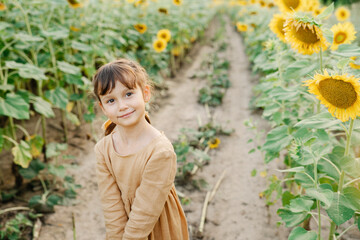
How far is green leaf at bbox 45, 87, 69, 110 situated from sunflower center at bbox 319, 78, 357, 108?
85.3 inches

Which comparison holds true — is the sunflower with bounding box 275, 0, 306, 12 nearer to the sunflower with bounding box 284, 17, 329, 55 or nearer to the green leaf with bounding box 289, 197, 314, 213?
the sunflower with bounding box 284, 17, 329, 55

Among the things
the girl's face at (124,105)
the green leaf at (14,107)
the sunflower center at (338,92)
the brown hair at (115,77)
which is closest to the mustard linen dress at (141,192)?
the girl's face at (124,105)

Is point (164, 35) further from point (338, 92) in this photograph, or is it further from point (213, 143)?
point (338, 92)

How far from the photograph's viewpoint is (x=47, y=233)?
235 cm

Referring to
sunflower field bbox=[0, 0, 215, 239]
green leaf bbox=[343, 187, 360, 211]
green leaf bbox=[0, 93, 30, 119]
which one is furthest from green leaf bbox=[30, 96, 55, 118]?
green leaf bbox=[343, 187, 360, 211]

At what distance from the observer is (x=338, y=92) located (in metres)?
1.26

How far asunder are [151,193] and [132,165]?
0.49 ft

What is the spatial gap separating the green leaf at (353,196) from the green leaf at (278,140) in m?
0.41

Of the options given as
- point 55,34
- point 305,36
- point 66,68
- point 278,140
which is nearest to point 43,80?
Answer: point 66,68

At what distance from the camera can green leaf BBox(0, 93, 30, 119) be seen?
2233 mm

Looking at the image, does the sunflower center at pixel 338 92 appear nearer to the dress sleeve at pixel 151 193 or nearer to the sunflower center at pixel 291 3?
the dress sleeve at pixel 151 193

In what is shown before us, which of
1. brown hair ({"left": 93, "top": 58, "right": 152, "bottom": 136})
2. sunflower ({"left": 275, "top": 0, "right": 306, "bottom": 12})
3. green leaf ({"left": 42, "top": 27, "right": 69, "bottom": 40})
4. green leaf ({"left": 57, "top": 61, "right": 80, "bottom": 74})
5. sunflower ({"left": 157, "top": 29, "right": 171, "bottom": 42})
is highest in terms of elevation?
sunflower ({"left": 275, "top": 0, "right": 306, "bottom": 12})

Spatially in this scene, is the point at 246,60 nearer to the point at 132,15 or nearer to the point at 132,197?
the point at 132,15

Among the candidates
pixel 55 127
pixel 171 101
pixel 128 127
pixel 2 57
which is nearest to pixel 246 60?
pixel 171 101
